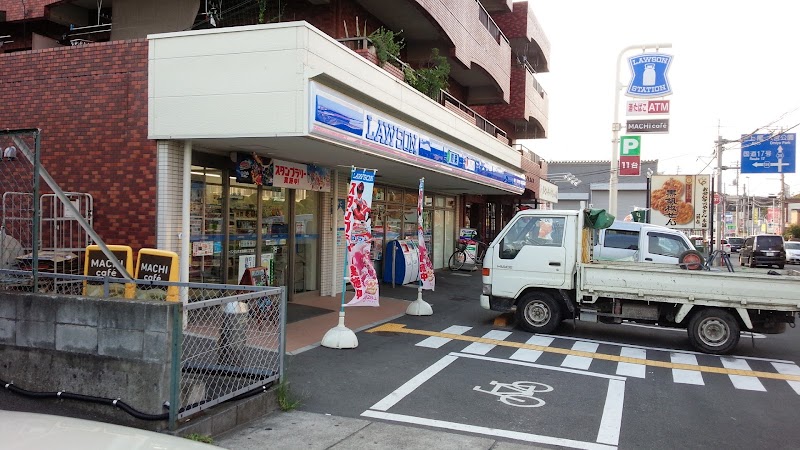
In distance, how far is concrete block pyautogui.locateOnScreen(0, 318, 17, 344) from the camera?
536cm

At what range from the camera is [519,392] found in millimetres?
6746

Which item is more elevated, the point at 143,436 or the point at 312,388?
the point at 143,436

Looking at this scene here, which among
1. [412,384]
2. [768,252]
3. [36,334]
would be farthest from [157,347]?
[768,252]

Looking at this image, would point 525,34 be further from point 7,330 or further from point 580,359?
point 7,330

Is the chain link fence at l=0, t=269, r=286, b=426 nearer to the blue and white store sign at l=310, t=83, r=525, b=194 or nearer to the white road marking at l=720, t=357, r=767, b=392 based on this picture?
the blue and white store sign at l=310, t=83, r=525, b=194

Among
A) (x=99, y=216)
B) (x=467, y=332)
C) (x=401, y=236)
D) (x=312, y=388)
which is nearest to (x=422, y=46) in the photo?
(x=401, y=236)

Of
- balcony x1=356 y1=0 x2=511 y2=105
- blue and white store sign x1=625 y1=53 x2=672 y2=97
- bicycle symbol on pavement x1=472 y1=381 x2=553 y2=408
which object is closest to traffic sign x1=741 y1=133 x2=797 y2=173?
blue and white store sign x1=625 y1=53 x2=672 y2=97

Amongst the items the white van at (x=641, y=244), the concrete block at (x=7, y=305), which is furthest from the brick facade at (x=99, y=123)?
the white van at (x=641, y=244)

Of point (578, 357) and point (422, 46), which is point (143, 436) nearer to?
point (578, 357)

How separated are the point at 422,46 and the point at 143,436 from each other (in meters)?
15.0

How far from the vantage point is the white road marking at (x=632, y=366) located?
780 centimetres

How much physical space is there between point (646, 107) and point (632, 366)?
12.3m

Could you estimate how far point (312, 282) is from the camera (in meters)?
13.1

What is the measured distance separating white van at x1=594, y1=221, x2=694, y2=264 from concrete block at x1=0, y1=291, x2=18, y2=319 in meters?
11.7
